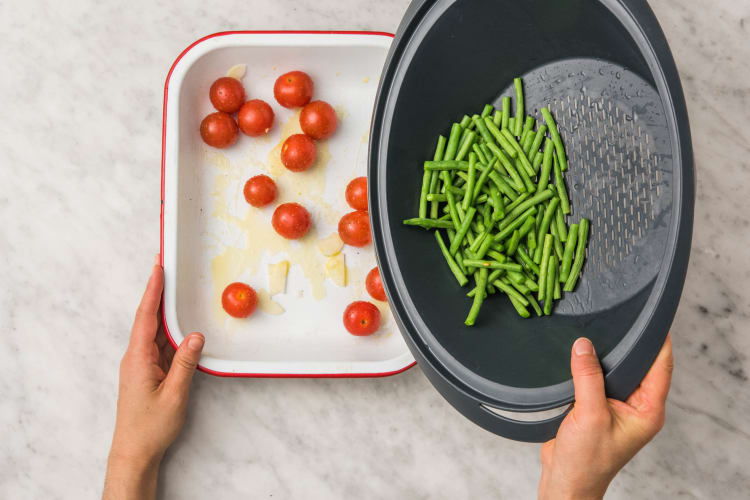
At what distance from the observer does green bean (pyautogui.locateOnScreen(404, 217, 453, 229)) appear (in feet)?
4.12

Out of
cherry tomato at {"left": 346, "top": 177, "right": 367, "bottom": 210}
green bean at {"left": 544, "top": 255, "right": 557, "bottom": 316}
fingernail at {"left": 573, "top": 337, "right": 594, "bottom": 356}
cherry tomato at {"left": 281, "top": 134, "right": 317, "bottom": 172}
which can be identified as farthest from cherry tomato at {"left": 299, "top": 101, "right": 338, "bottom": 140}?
fingernail at {"left": 573, "top": 337, "right": 594, "bottom": 356}

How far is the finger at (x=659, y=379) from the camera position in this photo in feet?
3.33

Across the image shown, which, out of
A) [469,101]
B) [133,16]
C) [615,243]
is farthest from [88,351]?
[615,243]

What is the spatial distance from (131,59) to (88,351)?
0.75 m

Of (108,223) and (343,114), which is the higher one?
(343,114)

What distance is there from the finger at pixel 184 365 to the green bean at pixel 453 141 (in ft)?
2.24

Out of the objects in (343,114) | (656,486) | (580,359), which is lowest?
(656,486)

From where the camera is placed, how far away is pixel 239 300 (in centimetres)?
144

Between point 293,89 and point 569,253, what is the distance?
2.36ft

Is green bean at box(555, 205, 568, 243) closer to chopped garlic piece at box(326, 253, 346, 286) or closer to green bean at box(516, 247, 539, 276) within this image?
green bean at box(516, 247, 539, 276)

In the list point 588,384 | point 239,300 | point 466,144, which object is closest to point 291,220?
point 239,300

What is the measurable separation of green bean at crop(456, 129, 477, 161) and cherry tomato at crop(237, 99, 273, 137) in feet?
1.56

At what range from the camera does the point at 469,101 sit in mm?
1336

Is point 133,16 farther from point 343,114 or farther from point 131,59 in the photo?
point 343,114
